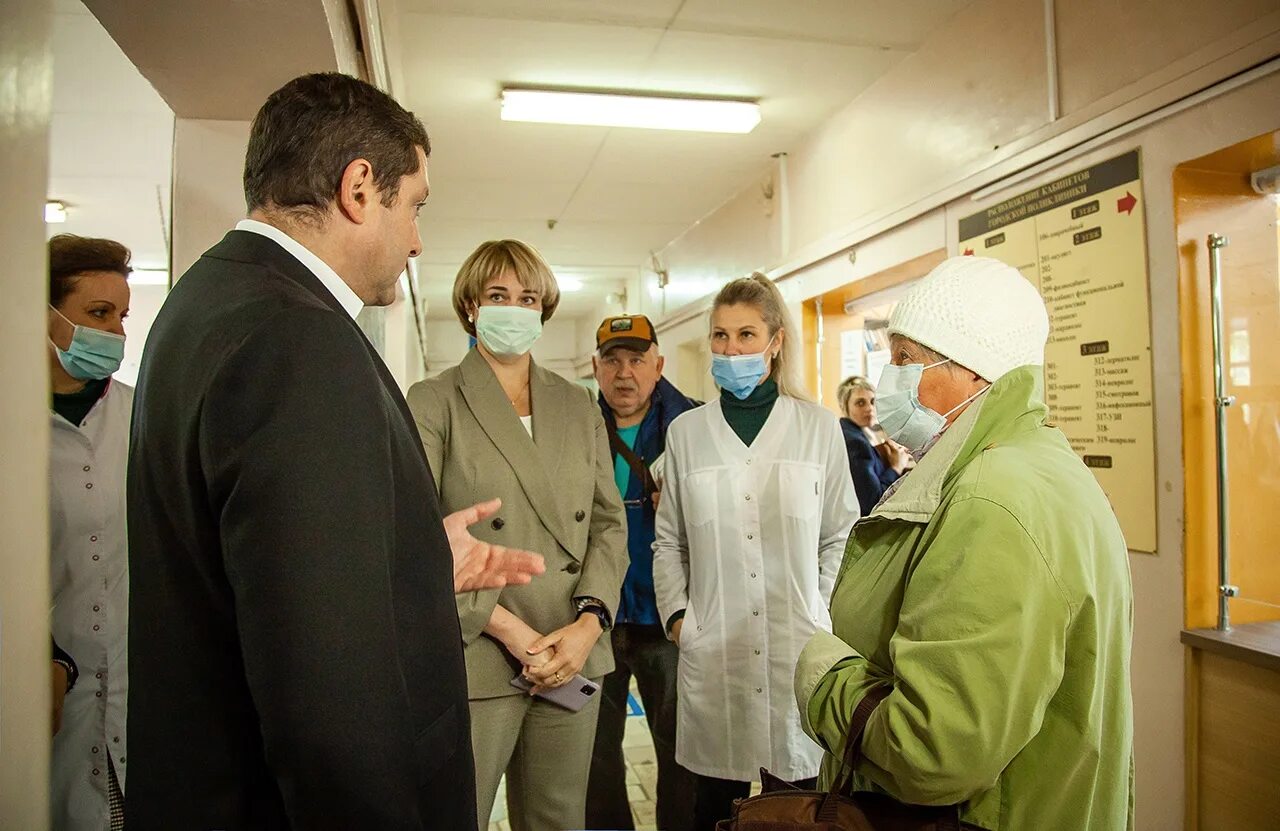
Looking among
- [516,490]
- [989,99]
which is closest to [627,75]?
[989,99]

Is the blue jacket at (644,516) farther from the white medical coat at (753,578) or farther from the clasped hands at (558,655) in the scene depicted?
the clasped hands at (558,655)

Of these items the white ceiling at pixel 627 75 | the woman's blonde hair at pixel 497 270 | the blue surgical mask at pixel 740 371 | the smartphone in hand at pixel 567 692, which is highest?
the white ceiling at pixel 627 75

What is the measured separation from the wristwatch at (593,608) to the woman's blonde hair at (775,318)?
31.1 inches

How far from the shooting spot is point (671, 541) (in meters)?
2.18

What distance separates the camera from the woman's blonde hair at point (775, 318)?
2.20 meters

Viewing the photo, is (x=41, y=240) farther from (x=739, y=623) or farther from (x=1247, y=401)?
(x=1247, y=401)

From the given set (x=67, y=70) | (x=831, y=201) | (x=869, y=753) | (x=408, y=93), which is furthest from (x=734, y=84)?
(x=869, y=753)

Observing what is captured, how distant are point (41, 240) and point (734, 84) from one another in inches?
147

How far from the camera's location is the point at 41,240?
2.31 feet

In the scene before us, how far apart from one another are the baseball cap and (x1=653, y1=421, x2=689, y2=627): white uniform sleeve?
17.3 inches

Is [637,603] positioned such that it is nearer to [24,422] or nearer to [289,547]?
[289,547]

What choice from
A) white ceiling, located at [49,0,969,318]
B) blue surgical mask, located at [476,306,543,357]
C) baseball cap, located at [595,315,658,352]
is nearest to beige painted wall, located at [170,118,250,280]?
blue surgical mask, located at [476,306,543,357]

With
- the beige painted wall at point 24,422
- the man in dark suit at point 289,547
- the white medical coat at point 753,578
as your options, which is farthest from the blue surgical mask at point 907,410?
the beige painted wall at point 24,422

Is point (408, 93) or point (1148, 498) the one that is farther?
point (408, 93)
